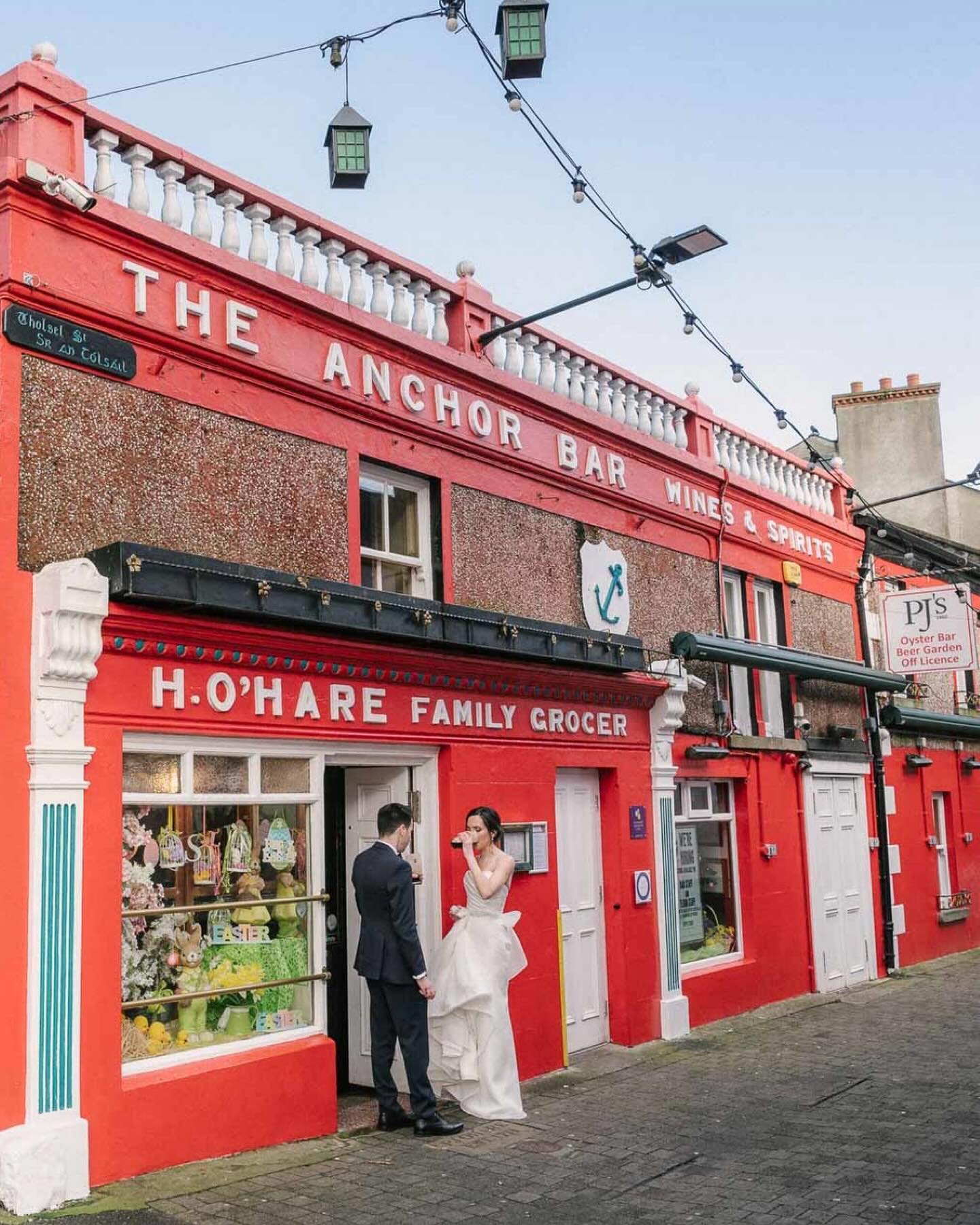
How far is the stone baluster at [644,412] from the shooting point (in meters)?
12.0

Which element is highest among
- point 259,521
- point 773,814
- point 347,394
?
point 347,394

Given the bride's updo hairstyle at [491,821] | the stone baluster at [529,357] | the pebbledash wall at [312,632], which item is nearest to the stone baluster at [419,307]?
the pebbledash wall at [312,632]

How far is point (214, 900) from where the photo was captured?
7.23 meters

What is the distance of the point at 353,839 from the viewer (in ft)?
29.0

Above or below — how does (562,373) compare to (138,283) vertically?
above

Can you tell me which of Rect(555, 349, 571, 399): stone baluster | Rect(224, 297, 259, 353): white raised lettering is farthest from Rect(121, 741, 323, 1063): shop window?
Rect(555, 349, 571, 399): stone baluster

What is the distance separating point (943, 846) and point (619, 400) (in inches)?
371

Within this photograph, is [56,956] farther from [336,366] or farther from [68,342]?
[336,366]

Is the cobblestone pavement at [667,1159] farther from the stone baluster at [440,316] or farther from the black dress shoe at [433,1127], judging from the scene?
the stone baluster at [440,316]

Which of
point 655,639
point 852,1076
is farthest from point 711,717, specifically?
point 852,1076

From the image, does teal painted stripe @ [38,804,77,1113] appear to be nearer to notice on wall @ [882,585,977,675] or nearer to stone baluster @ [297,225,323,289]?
stone baluster @ [297,225,323,289]

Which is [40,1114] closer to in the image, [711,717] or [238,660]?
[238,660]

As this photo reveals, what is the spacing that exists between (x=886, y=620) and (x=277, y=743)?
35.4ft

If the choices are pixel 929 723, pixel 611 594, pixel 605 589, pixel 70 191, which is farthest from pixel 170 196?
pixel 929 723
